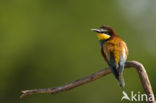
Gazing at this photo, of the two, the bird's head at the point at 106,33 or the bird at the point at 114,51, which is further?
the bird's head at the point at 106,33

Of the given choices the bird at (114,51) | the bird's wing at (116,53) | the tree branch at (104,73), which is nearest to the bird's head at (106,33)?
the bird at (114,51)

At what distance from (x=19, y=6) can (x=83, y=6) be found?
58.9 inches

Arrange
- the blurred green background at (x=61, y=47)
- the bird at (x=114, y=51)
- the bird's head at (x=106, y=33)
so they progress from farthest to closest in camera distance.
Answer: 1. the blurred green background at (x=61, y=47)
2. the bird's head at (x=106, y=33)
3. the bird at (x=114, y=51)

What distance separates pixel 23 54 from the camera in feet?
38.5

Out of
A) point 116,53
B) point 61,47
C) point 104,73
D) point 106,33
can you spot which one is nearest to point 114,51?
point 116,53

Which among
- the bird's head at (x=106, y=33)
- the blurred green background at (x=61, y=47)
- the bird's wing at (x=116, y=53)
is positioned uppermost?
the bird's head at (x=106, y=33)

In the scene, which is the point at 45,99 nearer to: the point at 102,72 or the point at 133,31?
the point at 133,31

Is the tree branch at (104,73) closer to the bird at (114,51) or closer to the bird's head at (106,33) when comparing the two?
the bird at (114,51)

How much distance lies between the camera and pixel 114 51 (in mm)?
3732

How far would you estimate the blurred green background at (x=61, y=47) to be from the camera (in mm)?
11148

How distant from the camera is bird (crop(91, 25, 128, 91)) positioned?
3.50m

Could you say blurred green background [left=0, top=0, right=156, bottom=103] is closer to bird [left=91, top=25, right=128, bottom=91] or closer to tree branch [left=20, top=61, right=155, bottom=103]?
bird [left=91, top=25, right=128, bottom=91]

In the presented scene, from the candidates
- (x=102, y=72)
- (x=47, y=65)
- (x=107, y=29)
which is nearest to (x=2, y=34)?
(x=47, y=65)

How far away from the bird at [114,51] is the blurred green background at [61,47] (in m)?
6.61
